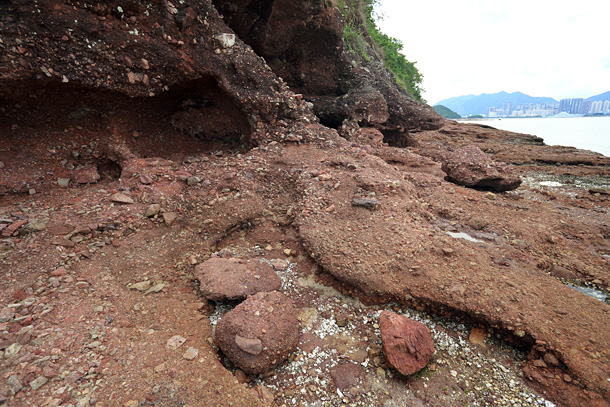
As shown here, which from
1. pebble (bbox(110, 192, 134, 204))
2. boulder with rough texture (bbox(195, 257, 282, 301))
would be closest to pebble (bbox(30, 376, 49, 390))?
boulder with rough texture (bbox(195, 257, 282, 301))

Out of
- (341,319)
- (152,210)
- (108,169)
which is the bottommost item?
(341,319)

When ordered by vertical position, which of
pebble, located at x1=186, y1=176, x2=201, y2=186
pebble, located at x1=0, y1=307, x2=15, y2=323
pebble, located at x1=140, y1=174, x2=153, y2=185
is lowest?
pebble, located at x1=0, y1=307, x2=15, y2=323

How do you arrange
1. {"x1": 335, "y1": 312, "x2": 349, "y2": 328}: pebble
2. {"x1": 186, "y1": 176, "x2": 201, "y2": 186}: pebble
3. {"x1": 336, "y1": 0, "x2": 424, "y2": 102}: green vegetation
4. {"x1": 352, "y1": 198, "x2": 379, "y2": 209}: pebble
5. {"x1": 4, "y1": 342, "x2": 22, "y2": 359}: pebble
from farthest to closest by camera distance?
{"x1": 336, "y1": 0, "x2": 424, "y2": 102}: green vegetation, {"x1": 186, "y1": 176, "x2": 201, "y2": 186}: pebble, {"x1": 352, "y1": 198, "x2": 379, "y2": 209}: pebble, {"x1": 335, "y1": 312, "x2": 349, "y2": 328}: pebble, {"x1": 4, "y1": 342, "x2": 22, "y2": 359}: pebble

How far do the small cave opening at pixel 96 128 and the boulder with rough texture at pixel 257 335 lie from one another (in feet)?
10.8

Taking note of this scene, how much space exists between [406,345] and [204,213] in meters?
2.96

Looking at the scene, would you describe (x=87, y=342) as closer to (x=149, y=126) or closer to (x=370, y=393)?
(x=370, y=393)

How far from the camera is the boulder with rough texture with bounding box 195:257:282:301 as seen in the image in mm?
3039

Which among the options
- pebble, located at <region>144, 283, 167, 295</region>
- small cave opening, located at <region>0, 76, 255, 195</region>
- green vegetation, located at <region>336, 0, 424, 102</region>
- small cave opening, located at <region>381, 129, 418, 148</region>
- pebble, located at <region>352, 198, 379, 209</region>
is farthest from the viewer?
small cave opening, located at <region>381, 129, 418, 148</region>

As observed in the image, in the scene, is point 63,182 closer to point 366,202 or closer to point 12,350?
point 12,350

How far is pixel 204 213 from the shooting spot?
13.4ft

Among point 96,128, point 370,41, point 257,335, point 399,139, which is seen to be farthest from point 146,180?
point 370,41

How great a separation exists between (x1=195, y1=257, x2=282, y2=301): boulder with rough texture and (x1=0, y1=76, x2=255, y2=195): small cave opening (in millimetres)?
2527

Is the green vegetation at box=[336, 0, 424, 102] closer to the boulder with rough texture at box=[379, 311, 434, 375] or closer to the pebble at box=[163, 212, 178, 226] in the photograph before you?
the pebble at box=[163, 212, 178, 226]

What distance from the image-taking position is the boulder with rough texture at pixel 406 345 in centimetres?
247
